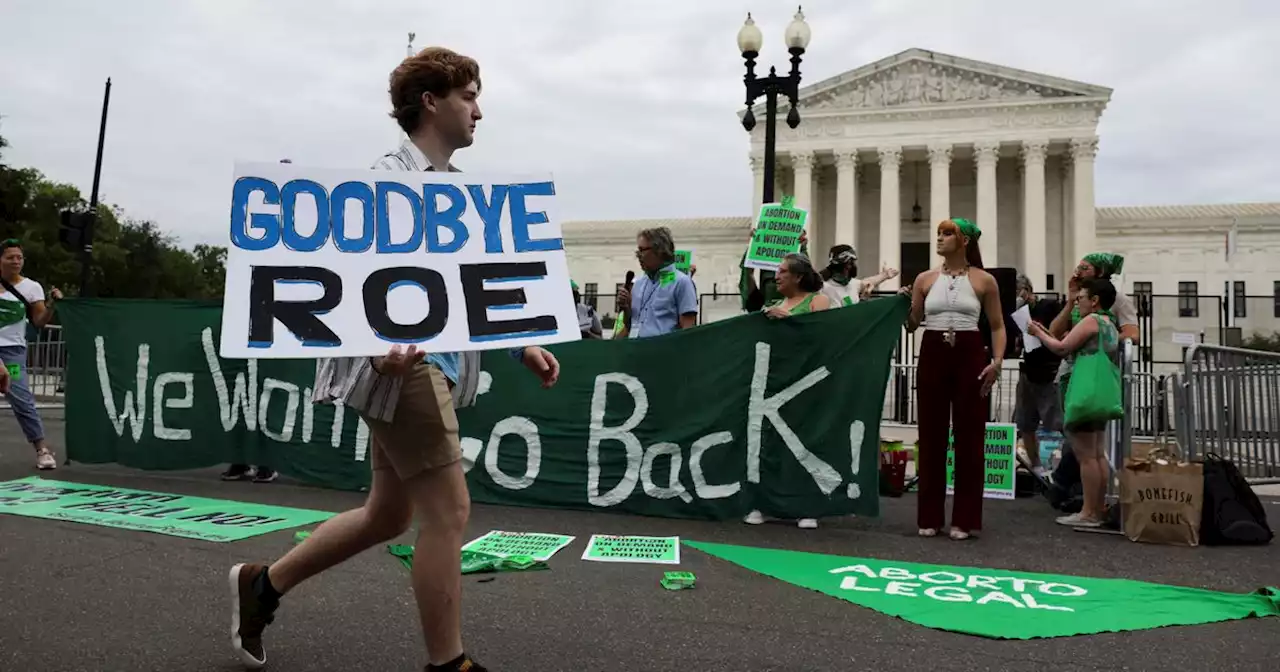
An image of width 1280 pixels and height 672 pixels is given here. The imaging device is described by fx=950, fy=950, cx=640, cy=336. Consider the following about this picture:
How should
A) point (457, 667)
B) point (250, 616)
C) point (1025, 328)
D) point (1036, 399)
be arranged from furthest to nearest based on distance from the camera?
point (1036, 399)
point (1025, 328)
point (250, 616)
point (457, 667)

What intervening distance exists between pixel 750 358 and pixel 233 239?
3916 mm

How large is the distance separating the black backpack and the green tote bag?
24.5 inches

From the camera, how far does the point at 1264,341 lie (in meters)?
33.5

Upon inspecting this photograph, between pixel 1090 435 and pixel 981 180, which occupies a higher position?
pixel 981 180

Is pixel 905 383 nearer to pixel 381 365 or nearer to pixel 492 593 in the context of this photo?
pixel 492 593

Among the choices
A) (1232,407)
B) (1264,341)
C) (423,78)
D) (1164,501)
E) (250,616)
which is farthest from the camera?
(1264,341)

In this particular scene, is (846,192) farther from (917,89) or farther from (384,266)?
(384,266)

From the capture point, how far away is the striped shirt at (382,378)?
2545 millimetres

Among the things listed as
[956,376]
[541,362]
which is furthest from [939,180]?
→ [541,362]

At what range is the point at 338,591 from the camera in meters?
3.89

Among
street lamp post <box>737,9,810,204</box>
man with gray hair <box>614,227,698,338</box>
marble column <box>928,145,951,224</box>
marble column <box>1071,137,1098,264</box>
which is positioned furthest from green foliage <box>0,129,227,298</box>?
marble column <box>1071,137,1098,264</box>

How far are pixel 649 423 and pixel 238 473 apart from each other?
3492mm

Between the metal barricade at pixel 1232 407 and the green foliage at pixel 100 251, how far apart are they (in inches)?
1072

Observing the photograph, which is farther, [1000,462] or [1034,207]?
[1034,207]
